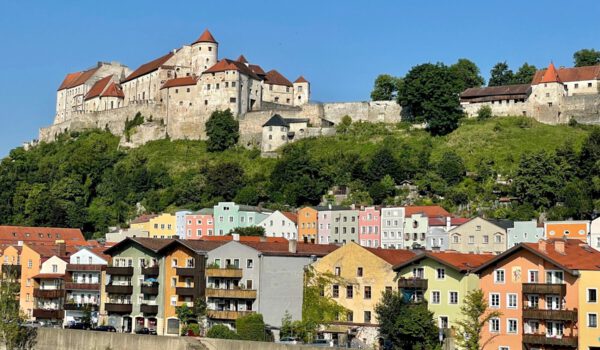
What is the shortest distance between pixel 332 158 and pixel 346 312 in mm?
63681

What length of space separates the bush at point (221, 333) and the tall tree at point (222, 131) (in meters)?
76.4

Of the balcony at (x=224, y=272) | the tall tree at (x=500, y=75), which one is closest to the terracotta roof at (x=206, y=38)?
the tall tree at (x=500, y=75)

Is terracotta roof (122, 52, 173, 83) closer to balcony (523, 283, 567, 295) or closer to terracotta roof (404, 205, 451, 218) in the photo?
terracotta roof (404, 205, 451, 218)

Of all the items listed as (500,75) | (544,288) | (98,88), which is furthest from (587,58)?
(544,288)

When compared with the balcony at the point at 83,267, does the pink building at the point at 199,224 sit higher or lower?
higher

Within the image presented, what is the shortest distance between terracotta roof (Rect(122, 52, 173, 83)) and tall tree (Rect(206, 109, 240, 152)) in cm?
2058

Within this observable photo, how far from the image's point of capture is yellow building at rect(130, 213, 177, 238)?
121 meters

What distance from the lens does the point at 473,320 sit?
187ft

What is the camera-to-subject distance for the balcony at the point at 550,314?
5584cm

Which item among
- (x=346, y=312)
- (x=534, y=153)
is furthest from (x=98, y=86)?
(x=346, y=312)

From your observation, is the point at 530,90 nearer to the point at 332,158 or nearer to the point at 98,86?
the point at 332,158

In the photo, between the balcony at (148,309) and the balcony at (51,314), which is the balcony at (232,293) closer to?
the balcony at (148,309)

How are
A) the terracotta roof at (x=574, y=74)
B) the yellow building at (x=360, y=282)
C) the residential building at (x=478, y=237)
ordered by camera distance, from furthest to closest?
the terracotta roof at (x=574, y=74)
the residential building at (x=478, y=237)
the yellow building at (x=360, y=282)

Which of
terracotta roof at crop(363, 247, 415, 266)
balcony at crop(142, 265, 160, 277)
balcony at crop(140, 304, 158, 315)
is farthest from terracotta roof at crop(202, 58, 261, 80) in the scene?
terracotta roof at crop(363, 247, 415, 266)
